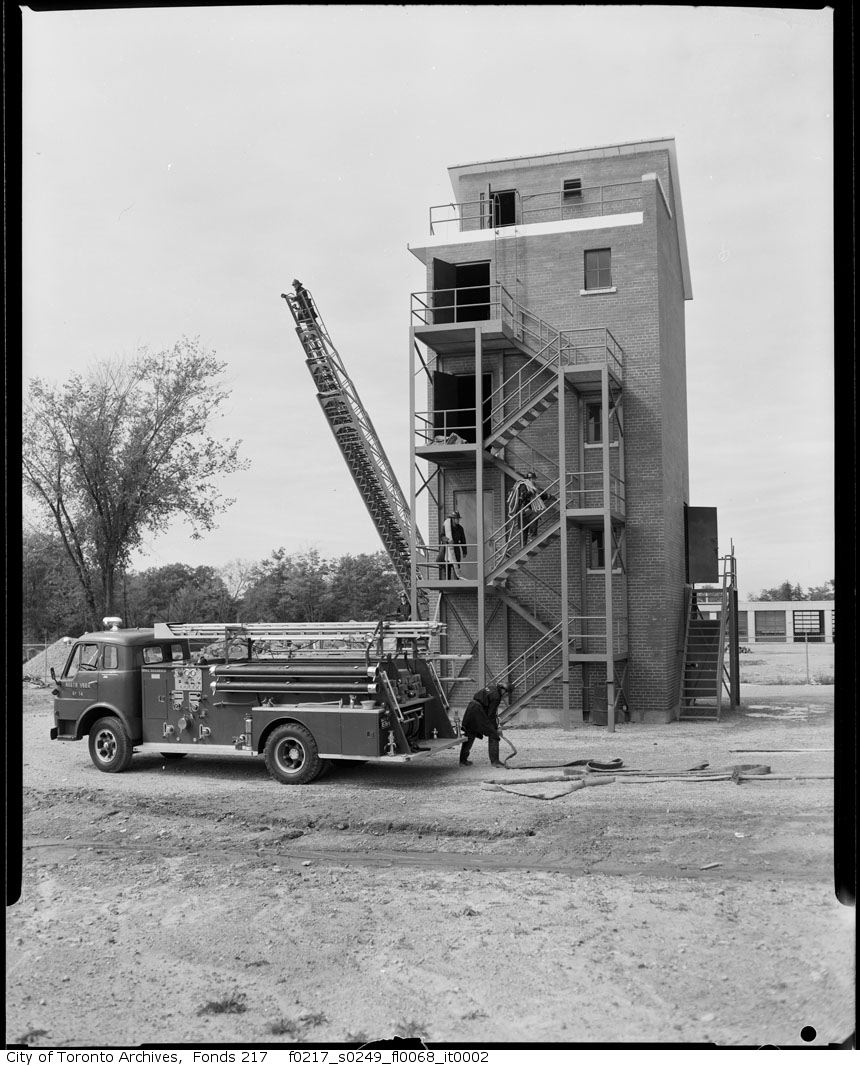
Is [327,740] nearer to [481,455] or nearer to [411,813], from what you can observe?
[411,813]

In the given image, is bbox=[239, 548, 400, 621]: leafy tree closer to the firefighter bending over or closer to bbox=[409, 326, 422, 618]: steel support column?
bbox=[409, 326, 422, 618]: steel support column

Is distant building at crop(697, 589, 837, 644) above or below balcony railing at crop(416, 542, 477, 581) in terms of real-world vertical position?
below

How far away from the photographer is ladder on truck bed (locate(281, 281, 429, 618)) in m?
23.5

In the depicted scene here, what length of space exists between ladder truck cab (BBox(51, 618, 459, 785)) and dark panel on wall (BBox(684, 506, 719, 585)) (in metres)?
12.0

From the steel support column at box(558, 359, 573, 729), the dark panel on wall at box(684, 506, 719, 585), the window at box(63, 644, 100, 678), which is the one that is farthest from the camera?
the dark panel on wall at box(684, 506, 719, 585)

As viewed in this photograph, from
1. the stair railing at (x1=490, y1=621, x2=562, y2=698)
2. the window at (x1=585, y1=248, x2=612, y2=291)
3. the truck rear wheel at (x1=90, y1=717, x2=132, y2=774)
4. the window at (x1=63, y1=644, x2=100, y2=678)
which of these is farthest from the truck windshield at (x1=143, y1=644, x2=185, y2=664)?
the window at (x1=585, y1=248, x2=612, y2=291)

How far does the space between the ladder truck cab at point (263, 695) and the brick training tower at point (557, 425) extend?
6.74m

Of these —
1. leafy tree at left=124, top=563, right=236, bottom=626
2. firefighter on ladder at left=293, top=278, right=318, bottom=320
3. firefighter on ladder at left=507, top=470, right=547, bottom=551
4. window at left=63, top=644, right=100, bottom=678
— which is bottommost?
window at left=63, top=644, right=100, bottom=678

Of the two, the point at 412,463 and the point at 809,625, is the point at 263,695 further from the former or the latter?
the point at 809,625

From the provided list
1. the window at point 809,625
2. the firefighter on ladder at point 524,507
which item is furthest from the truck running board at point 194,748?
the window at point 809,625

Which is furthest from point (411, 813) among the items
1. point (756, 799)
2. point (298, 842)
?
point (756, 799)

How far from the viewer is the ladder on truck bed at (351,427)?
2345 centimetres

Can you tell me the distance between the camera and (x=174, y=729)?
15.1 m

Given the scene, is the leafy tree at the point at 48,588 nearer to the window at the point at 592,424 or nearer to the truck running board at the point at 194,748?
the truck running board at the point at 194,748
